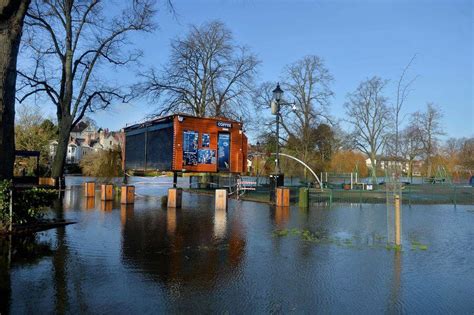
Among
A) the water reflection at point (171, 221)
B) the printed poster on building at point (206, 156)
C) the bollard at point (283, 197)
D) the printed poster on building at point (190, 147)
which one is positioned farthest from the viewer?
the printed poster on building at point (206, 156)

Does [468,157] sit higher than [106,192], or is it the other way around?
[468,157]

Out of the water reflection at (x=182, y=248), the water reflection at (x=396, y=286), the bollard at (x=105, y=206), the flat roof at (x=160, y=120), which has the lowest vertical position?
the water reflection at (x=396, y=286)

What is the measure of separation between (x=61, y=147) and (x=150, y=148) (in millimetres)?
10670

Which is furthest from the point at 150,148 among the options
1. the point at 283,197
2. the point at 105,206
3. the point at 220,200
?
the point at 283,197

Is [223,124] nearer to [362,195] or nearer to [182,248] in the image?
[362,195]

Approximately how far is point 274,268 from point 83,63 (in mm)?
26065

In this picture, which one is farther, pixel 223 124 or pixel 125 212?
pixel 223 124

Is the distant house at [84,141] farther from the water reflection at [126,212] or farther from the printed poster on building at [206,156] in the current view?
the water reflection at [126,212]

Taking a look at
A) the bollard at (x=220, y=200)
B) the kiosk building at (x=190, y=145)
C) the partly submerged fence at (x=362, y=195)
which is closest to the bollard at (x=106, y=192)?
the kiosk building at (x=190, y=145)

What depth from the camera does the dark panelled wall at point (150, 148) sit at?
18500 millimetres

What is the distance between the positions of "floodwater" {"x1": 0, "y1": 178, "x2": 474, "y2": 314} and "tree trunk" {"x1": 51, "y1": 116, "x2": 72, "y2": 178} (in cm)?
1602

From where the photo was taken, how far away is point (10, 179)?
10.6 m

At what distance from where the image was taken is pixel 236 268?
23.7ft

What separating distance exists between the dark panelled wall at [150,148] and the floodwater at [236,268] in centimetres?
608
